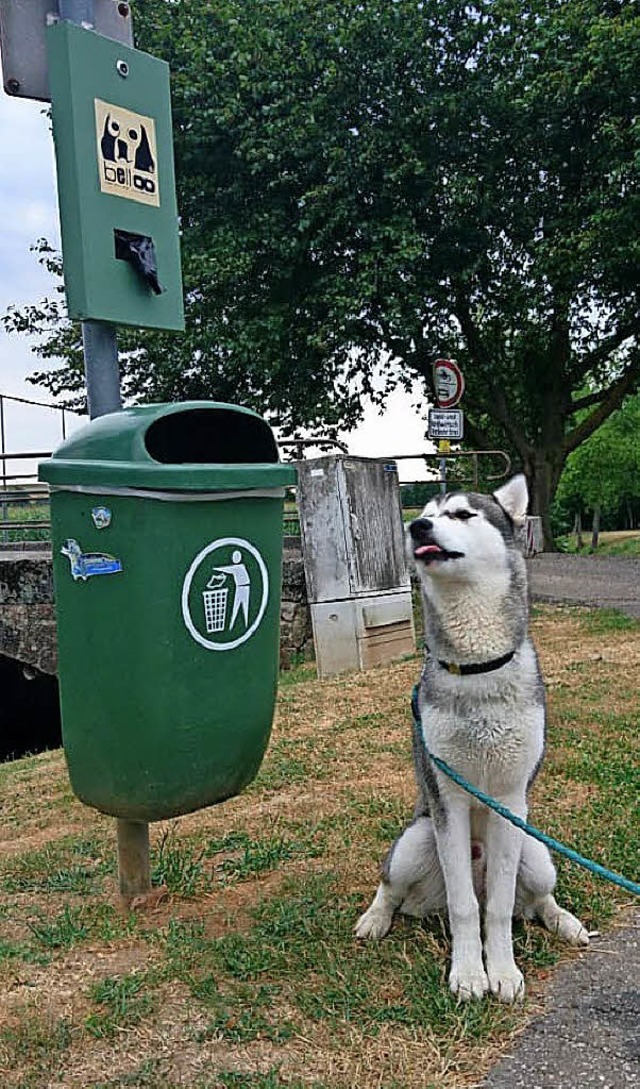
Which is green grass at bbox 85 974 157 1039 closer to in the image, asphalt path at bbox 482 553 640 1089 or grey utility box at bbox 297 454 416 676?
asphalt path at bbox 482 553 640 1089

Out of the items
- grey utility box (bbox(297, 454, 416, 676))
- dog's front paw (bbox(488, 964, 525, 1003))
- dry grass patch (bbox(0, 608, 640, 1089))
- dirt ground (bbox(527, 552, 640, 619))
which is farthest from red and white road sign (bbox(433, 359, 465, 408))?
dog's front paw (bbox(488, 964, 525, 1003))

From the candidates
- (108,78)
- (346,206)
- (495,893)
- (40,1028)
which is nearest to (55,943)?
(40,1028)

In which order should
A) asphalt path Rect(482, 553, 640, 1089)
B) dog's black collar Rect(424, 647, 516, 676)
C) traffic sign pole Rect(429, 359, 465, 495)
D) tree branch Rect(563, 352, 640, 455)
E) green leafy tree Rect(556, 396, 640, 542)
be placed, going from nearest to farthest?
asphalt path Rect(482, 553, 640, 1089)
dog's black collar Rect(424, 647, 516, 676)
traffic sign pole Rect(429, 359, 465, 495)
tree branch Rect(563, 352, 640, 455)
green leafy tree Rect(556, 396, 640, 542)

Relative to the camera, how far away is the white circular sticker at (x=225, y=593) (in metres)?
3.07

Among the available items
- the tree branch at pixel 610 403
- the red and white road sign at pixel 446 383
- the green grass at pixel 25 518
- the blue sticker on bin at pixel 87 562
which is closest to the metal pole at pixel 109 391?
the blue sticker on bin at pixel 87 562

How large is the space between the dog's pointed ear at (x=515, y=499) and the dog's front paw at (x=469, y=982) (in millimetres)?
1287

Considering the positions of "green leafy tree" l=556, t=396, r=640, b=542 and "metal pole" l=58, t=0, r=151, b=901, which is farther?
"green leafy tree" l=556, t=396, r=640, b=542

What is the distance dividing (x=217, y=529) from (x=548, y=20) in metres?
15.8

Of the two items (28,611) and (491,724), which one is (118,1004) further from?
(28,611)

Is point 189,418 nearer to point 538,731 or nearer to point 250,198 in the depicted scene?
point 538,731

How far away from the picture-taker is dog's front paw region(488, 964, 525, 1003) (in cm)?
287

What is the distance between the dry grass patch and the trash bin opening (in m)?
1.62

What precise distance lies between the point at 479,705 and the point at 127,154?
2.40 metres

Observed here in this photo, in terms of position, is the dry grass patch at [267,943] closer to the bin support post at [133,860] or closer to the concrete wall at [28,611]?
the bin support post at [133,860]
